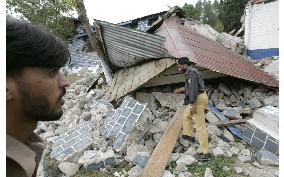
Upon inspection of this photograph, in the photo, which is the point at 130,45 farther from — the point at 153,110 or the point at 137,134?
the point at 137,134

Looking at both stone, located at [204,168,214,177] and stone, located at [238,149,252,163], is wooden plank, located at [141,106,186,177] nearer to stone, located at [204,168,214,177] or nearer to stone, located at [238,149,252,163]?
stone, located at [204,168,214,177]

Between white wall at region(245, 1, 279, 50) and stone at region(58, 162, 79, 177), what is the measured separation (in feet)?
37.9

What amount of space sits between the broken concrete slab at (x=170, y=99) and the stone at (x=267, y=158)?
76.6 inches

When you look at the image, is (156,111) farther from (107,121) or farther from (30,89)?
(30,89)

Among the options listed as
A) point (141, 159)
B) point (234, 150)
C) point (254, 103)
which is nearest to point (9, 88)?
point (141, 159)

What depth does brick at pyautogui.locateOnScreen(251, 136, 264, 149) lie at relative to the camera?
6172mm

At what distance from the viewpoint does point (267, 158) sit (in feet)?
18.9

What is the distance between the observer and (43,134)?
7977 mm

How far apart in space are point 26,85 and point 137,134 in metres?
5.19

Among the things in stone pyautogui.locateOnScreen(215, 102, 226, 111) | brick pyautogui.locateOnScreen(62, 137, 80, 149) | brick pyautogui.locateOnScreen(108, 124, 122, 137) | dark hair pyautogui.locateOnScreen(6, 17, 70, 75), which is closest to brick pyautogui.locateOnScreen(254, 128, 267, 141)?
stone pyautogui.locateOnScreen(215, 102, 226, 111)

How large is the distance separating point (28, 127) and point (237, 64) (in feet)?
25.1

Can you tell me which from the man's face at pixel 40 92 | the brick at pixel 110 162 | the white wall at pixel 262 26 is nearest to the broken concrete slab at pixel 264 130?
the brick at pixel 110 162

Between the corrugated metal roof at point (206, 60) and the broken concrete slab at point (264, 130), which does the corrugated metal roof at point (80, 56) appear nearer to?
the corrugated metal roof at point (206, 60)

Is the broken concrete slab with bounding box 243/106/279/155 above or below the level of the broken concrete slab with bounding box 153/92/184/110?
below
